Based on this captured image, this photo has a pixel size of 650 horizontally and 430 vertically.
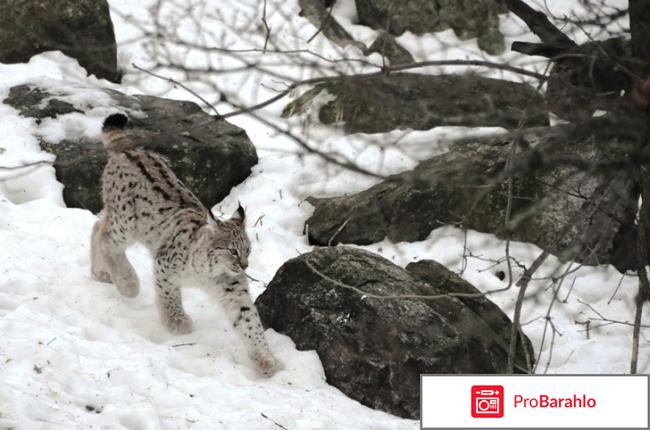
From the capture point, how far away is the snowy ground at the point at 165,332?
205 inches

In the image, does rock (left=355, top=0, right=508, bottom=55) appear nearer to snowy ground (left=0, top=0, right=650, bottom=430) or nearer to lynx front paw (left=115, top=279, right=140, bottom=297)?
snowy ground (left=0, top=0, right=650, bottom=430)

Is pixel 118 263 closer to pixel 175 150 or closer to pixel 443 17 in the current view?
pixel 175 150

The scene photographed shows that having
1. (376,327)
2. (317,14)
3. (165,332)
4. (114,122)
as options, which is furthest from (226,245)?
(317,14)

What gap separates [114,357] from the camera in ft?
19.2

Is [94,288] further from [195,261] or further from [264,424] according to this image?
[264,424]

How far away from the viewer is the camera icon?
4707 mm

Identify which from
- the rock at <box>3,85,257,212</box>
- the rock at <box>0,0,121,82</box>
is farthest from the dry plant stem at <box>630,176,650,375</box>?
the rock at <box>0,0,121,82</box>

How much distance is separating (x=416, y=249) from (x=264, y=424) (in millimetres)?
3741

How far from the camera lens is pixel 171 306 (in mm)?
6637

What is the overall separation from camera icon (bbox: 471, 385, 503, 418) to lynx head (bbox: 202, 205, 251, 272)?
2291mm

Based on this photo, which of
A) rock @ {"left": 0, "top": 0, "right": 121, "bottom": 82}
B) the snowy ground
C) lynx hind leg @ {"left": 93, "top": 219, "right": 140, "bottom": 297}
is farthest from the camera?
rock @ {"left": 0, "top": 0, "right": 121, "bottom": 82}

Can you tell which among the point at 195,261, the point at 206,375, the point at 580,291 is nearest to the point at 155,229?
the point at 195,261

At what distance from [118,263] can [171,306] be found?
75 centimetres

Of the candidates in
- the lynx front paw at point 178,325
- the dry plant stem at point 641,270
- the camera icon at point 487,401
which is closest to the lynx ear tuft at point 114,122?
the lynx front paw at point 178,325
